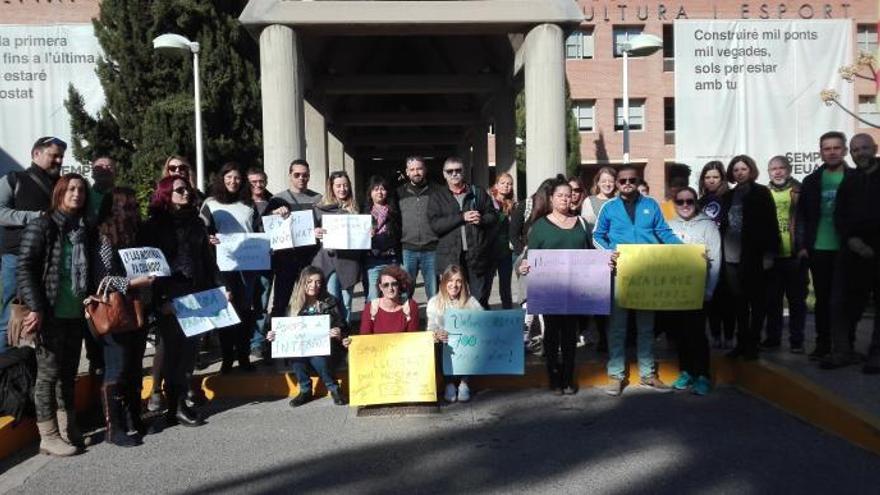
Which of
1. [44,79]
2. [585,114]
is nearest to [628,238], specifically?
[44,79]

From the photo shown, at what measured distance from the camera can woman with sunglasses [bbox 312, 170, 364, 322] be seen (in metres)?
7.25

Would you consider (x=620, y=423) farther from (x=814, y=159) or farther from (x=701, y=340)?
(x=814, y=159)

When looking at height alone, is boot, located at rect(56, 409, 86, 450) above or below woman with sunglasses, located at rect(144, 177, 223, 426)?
below

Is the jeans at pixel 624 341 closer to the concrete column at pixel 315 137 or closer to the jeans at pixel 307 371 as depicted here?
the jeans at pixel 307 371

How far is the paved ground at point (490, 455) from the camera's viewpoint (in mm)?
4688

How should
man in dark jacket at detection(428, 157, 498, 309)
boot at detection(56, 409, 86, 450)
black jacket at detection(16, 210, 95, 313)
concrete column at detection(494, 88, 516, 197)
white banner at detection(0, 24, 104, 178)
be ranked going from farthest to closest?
white banner at detection(0, 24, 104, 178) → concrete column at detection(494, 88, 516, 197) → man in dark jacket at detection(428, 157, 498, 309) → boot at detection(56, 409, 86, 450) → black jacket at detection(16, 210, 95, 313)

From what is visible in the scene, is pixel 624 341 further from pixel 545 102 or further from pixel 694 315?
pixel 545 102

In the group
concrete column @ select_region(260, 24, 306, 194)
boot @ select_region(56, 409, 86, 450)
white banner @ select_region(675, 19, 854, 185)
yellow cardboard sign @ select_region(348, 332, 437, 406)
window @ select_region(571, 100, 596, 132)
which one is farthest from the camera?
window @ select_region(571, 100, 596, 132)

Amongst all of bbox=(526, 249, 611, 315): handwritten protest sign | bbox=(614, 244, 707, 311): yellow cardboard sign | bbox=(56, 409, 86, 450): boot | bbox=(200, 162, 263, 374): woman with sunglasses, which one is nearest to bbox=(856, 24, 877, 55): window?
bbox=(614, 244, 707, 311): yellow cardboard sign

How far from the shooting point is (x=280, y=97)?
29.6 ft

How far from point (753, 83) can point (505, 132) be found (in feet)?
18.0

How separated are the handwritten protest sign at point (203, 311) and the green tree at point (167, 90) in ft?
49.7

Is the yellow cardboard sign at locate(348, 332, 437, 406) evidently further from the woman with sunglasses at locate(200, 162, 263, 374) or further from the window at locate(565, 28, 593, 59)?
the window at locate(565, 28, 593, 59)

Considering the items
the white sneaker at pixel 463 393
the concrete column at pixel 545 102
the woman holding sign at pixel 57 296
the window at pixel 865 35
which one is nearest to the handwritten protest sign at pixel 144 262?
the woman holding sign at pixel 57 296
